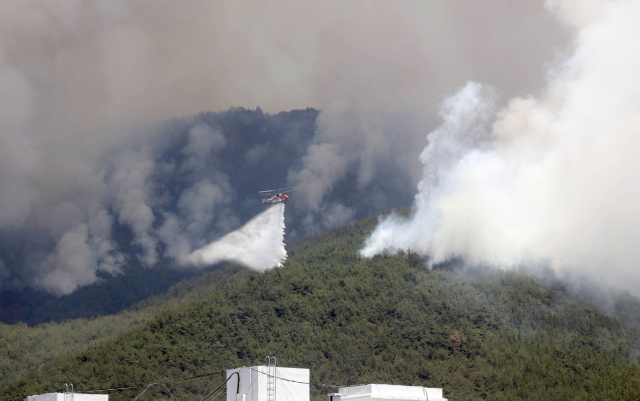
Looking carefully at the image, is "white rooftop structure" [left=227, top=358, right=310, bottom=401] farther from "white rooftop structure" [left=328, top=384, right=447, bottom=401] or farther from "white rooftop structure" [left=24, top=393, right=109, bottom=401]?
"white rooftop structure" [left=24, top=393, right=109, bottom=401]

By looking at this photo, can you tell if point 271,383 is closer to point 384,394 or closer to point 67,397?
point 384,394

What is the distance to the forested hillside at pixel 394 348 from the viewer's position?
15388 centimetres

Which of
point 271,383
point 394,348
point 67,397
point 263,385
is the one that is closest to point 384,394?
point 271,383

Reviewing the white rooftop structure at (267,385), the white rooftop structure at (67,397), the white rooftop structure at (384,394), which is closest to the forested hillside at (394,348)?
the white rooftop structure at (67,397)

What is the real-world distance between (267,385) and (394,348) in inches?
3666

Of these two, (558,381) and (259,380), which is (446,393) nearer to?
(558,381)

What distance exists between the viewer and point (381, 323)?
189 meters

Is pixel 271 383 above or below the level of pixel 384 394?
above

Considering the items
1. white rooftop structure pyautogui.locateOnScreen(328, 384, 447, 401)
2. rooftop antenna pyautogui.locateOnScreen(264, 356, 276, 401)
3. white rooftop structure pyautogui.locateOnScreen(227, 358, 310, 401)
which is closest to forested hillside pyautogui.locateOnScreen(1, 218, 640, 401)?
white rooftop structure pyautogui.locateOnScreen(328, 384, 447, 401)

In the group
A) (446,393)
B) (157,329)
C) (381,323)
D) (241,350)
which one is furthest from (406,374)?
(157,329)

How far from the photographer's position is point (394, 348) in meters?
174

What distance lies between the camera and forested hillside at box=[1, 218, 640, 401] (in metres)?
154

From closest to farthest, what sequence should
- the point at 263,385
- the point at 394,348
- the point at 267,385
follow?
the point at 267,385 < the point at 263,385 < the point at 394,348

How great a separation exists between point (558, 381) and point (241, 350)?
79.0 metres
